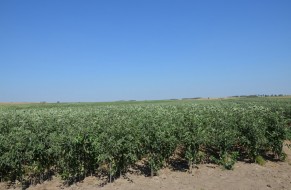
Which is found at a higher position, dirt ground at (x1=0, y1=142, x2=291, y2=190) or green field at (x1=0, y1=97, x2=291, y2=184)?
green field at (x1=0, y1=97, x2=291, y2=184)

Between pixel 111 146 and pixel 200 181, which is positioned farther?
pixel 200 181

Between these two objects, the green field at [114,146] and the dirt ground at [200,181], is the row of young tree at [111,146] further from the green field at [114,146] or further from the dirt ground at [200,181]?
the dirt ground at [200,181]

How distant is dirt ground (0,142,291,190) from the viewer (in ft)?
33.6

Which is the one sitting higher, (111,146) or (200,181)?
(111,146)

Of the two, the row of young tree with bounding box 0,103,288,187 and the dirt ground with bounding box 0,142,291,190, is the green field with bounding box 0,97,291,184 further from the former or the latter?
the dirt ground with bounding box 0,142,291,190

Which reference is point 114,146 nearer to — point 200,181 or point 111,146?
point 111,146

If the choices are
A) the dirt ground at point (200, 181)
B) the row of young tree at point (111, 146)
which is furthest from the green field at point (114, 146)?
the dirt ground at point (200, 181)

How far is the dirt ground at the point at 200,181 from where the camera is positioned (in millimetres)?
10234

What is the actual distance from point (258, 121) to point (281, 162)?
2.11 metres

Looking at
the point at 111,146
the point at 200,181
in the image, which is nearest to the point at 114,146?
the point at 111,146

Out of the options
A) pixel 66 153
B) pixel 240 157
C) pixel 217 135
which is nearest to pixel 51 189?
pixel 66 153

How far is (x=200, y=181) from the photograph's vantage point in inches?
423

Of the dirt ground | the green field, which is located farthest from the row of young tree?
the dirt ground

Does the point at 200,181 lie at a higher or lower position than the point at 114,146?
lower
